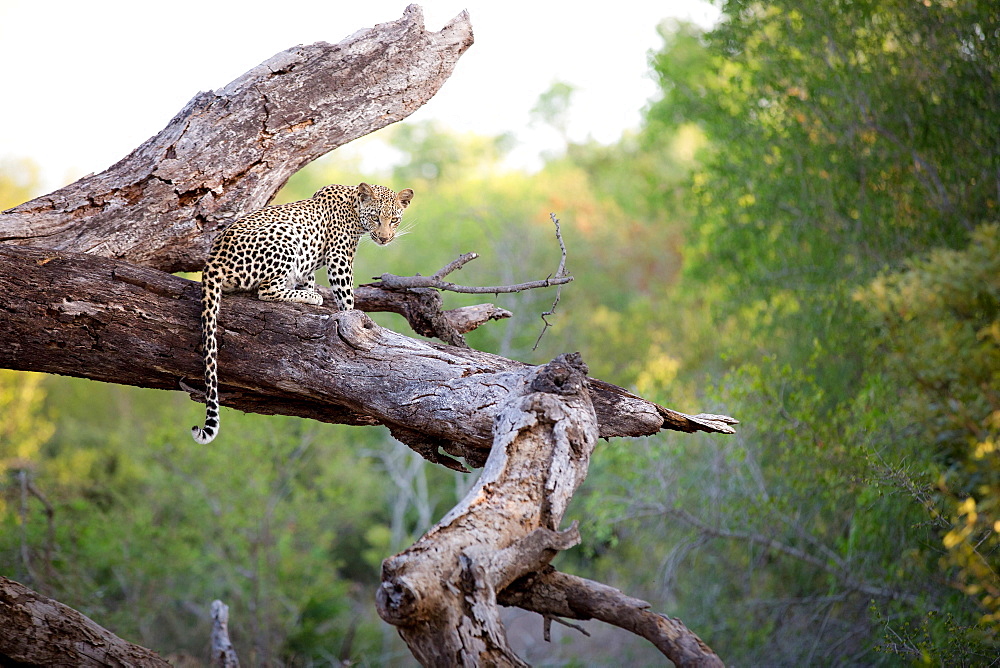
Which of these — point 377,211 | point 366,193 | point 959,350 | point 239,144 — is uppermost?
point 239,144

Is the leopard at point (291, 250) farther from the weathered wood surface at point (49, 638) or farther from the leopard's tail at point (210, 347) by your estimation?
the weathered wood surface at point (49, 638)

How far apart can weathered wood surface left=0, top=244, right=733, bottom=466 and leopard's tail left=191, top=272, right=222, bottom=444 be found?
13 cm

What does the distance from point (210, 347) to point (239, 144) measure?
1.48m

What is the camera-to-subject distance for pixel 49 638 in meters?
5.04

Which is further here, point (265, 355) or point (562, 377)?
point (265, 355)

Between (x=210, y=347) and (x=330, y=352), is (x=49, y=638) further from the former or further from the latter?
(x=330, y=352)

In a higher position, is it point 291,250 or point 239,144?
point 239,144

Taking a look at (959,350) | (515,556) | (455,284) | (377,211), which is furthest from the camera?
(377,211)

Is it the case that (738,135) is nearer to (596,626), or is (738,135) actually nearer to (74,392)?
(596,626)

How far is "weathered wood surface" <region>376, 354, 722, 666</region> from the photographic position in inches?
139

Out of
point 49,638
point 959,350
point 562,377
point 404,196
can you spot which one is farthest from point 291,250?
point 959,350

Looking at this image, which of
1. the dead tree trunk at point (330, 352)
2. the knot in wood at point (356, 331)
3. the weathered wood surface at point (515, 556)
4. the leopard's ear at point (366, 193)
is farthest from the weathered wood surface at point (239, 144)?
the weathered wood surface at point (515, 556)

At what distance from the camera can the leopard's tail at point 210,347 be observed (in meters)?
4.84

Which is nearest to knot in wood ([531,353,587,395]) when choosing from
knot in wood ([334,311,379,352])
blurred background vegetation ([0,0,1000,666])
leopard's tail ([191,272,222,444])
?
knot in wood ([334,311,379,352])
